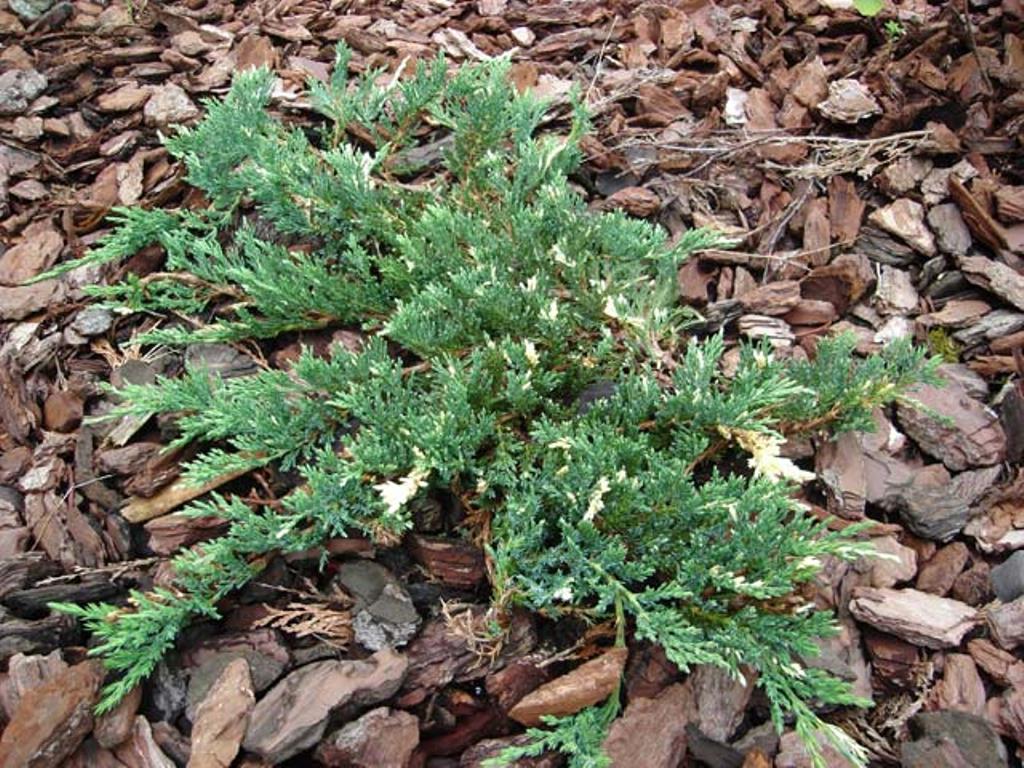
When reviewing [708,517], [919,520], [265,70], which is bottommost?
[919,520]

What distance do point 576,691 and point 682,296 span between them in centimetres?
141

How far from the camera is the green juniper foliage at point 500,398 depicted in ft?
7.34

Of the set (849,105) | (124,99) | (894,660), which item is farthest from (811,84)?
(124,99)

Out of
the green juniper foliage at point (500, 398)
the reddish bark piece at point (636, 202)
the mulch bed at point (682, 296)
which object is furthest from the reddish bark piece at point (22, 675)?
the reddish bark piece at point (636, 202)

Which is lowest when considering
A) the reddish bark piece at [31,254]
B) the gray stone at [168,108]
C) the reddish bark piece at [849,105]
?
the reddish bark piece at [31,254]

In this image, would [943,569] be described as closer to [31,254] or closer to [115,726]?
[115,726]

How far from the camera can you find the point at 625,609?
233 centimetres

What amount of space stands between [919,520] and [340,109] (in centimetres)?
230

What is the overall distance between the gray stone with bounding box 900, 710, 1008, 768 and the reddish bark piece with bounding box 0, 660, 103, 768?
200cm

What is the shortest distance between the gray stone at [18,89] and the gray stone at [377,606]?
254 centimetres

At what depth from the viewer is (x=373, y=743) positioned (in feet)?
7.38

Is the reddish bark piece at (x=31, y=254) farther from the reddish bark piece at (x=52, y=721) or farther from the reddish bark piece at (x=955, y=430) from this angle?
the reddish bark piece at (x=955, y=430)

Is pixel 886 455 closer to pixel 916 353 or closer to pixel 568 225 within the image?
pixel 916 353

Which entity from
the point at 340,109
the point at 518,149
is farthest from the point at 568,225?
the point at 340,109
